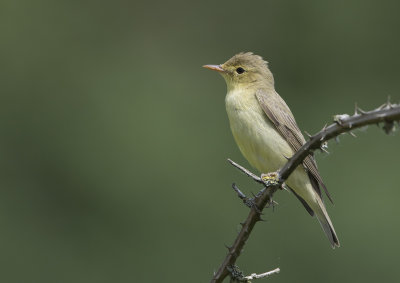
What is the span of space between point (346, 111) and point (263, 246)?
2929mm

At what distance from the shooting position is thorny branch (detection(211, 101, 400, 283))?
2201 millimetres

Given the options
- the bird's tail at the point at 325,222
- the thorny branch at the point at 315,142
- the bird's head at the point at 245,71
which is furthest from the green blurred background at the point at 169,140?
the thorny branch at the point at 315,142

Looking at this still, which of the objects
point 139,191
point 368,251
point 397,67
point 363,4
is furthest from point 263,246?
point 363,4

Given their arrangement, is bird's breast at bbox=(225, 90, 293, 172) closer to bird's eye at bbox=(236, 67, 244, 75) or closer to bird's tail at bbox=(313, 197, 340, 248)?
bird's tail at bbox=(313, 197, 340, 248)

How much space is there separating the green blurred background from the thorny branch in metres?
5.40

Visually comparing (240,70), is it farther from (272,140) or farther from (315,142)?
(315,142)

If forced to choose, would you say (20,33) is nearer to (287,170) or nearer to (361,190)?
(361,190)

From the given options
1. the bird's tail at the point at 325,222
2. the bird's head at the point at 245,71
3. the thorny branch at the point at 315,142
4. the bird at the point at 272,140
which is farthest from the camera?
the bird's head at the point at 245,71

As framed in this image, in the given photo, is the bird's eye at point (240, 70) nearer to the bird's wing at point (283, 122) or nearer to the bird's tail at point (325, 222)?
the bird's wing at point (283, 122)

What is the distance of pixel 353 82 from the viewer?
37.2 ft

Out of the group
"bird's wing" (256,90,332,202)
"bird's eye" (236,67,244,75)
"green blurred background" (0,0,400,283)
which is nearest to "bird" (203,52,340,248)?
"bird's wing" (256,90,332,202)

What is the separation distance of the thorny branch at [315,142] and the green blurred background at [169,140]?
5397 millimetres

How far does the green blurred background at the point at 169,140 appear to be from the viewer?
888 cm

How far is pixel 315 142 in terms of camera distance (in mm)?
2533
